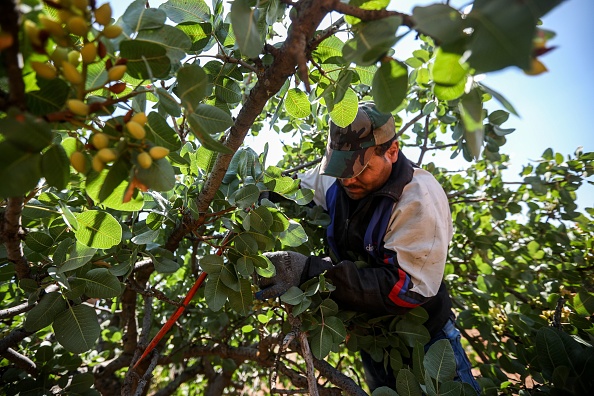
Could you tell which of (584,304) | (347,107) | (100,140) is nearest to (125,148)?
(100,140)

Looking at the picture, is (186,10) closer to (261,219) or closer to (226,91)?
(226,91)

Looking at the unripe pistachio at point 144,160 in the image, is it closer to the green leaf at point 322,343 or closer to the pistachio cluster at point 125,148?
the pistachio cluster at point 125,148

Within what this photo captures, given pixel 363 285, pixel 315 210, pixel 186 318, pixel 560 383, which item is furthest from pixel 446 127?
pixel 186 318

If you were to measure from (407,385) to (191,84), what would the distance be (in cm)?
119

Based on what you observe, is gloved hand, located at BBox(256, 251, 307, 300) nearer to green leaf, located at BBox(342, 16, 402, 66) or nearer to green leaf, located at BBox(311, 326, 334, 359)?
green leaf, located at BBox(311, 326, 334, 359)

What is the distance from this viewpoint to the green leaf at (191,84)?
2.77ft

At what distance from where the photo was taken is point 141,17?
3.00 feet

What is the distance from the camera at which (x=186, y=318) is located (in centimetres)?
296

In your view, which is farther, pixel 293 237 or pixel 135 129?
pixel 293 237

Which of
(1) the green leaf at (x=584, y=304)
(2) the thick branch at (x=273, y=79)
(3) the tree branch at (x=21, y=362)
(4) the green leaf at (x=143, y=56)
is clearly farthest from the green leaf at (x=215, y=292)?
(1) the green leaf at (x=584, y=304)

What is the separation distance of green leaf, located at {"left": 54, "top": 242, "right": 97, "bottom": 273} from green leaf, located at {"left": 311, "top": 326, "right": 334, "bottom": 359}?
897mm

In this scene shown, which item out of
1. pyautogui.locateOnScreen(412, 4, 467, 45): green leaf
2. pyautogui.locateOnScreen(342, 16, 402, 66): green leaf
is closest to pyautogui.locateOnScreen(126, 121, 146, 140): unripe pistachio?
pyautogui.locateOnScreen(342, 16, 402, 66): green leaf

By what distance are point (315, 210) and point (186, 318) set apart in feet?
5.05

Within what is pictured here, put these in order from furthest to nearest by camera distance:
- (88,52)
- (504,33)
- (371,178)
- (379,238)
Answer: (371,178) → (379,238) → (88,52) → (504,33)
